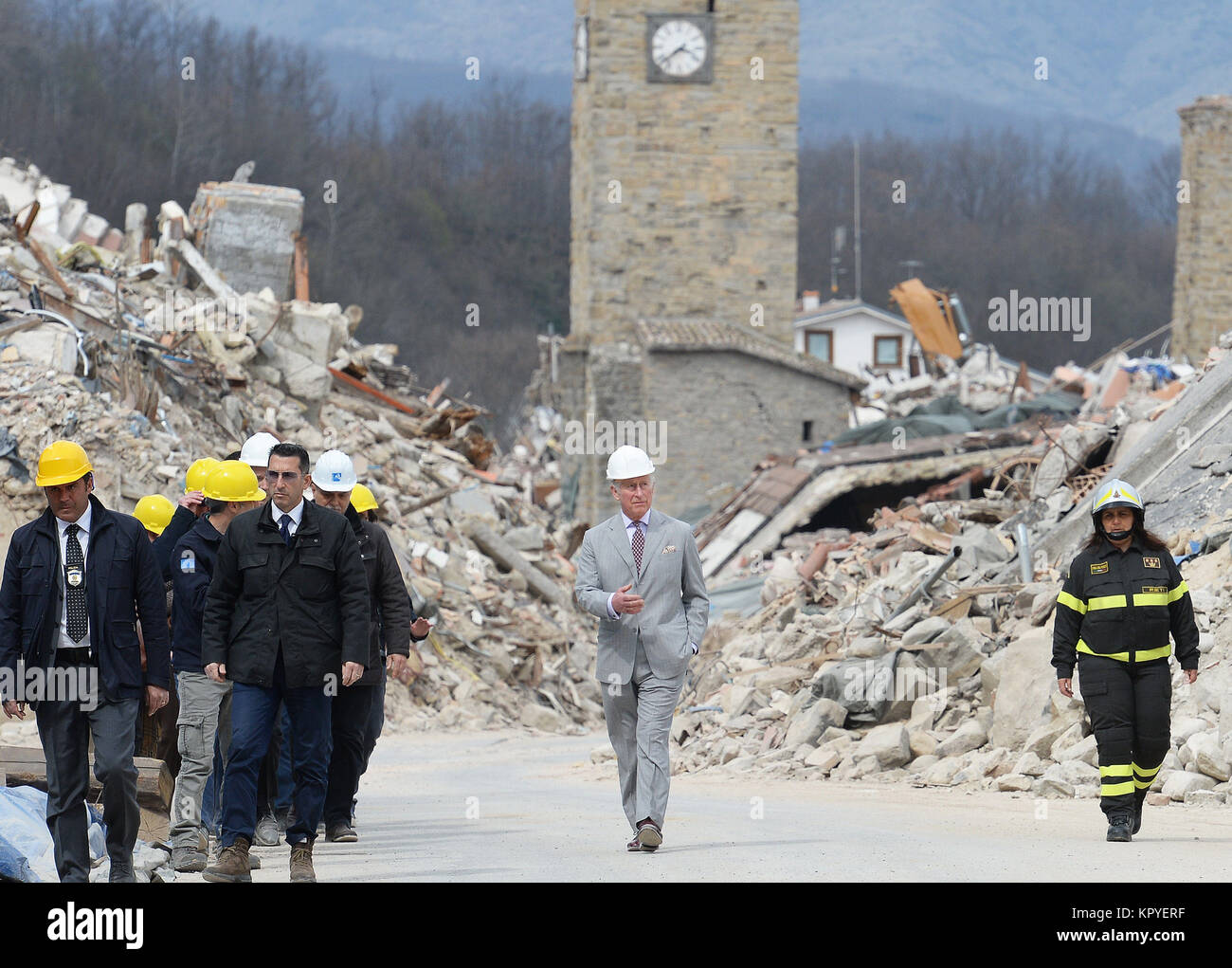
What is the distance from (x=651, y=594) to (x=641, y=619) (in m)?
0.13

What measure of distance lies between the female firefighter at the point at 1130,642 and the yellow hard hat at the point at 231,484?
152 inches

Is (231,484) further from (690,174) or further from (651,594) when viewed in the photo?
(690,174)

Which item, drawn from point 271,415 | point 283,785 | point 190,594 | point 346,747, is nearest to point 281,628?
point 190,594

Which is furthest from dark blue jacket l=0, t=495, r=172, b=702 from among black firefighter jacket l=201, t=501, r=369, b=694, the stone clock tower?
Answer: the stone clock tower

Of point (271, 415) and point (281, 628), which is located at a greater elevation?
point (271, 415)

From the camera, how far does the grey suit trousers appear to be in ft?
26.7

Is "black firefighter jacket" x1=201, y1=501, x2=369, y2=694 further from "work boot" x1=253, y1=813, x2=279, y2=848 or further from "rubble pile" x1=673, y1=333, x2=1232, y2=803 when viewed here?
"rubble pile" x1=673, y1=333, x2=1232, y2=803

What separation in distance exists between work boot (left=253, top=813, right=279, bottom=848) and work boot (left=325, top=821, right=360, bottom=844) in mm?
260

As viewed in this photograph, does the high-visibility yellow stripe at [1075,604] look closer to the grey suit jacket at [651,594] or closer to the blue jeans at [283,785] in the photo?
the grey suit jacket at [651,594]

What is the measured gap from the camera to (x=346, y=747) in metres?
8.48

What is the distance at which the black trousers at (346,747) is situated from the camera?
8344 millimetres

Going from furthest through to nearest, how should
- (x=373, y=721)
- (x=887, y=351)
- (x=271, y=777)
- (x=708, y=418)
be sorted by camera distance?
(x=887, y=351)
(x=708, y=418)
(x=373, y=721)
(x=271, y=777)

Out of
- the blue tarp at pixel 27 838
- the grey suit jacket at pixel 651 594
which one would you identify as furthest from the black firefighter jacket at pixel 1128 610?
the blue tarp at pixel 27 838
